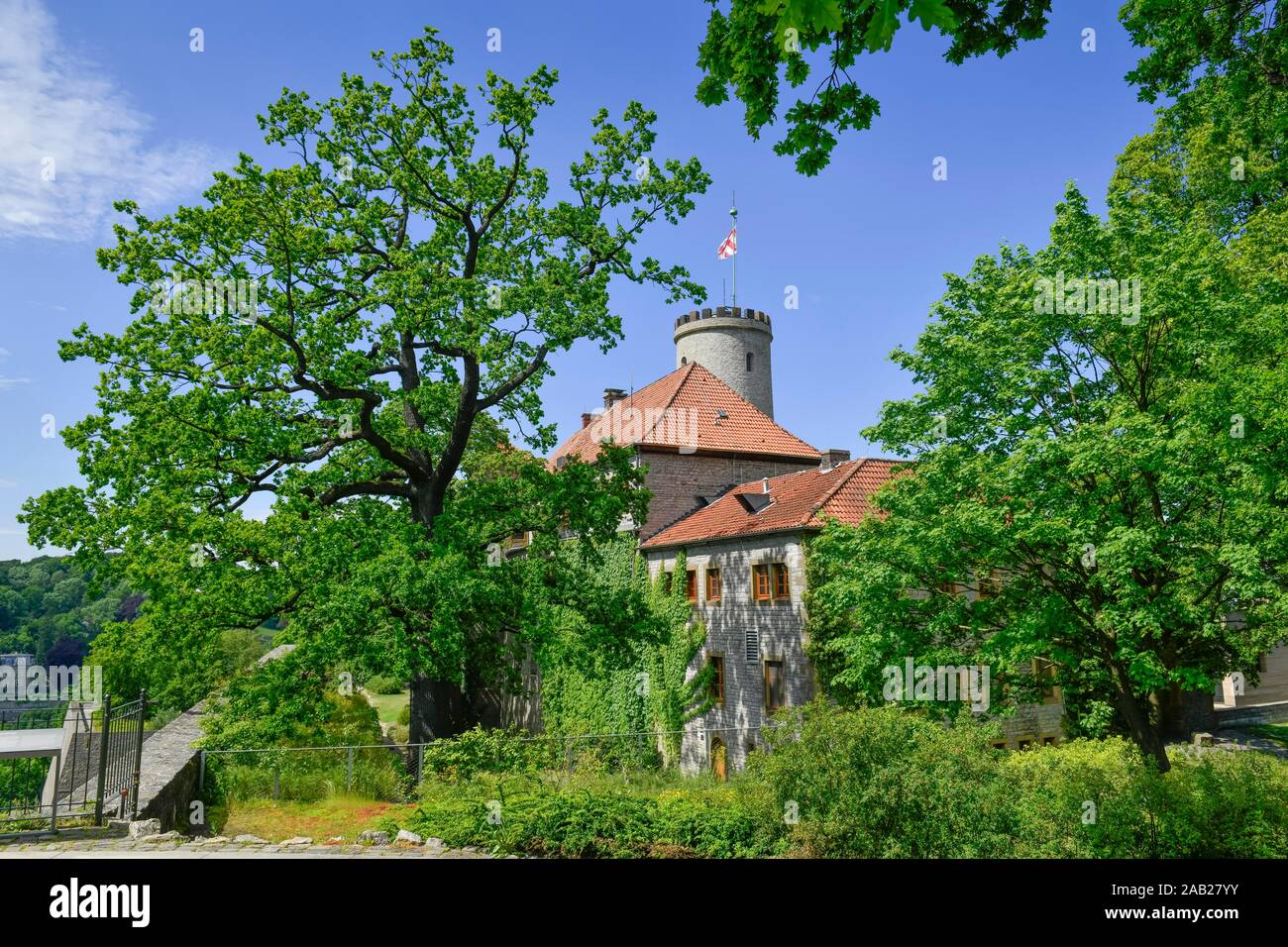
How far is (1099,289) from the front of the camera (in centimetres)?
1706

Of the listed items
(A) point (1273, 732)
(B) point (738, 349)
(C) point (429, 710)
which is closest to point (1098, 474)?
(C) point (429, 710)

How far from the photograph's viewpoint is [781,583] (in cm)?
2827

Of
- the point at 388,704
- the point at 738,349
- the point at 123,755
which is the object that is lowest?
the point at 388,704

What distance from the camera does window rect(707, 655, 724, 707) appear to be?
30413mm

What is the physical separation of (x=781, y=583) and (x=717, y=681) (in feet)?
16.0

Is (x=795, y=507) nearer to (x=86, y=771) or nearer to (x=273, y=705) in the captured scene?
(x=273, y=705)

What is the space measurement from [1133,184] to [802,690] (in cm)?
1997

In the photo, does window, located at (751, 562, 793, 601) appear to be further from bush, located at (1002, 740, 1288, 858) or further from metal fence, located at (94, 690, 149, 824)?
metal fence, located at (94, 690, 149, 824)

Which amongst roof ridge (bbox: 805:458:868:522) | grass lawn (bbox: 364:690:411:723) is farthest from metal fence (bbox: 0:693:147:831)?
grass lawn (bbox: 364:690:411:723)

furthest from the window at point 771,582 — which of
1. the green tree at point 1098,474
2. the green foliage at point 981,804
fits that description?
the green foliage at point 981,804

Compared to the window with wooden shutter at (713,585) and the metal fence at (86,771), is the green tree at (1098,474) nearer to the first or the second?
the window with wooden shutter at (713,585)

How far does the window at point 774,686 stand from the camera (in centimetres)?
2775

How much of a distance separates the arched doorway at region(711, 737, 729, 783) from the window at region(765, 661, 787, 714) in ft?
7.85

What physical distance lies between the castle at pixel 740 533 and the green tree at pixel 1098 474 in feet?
8.03
